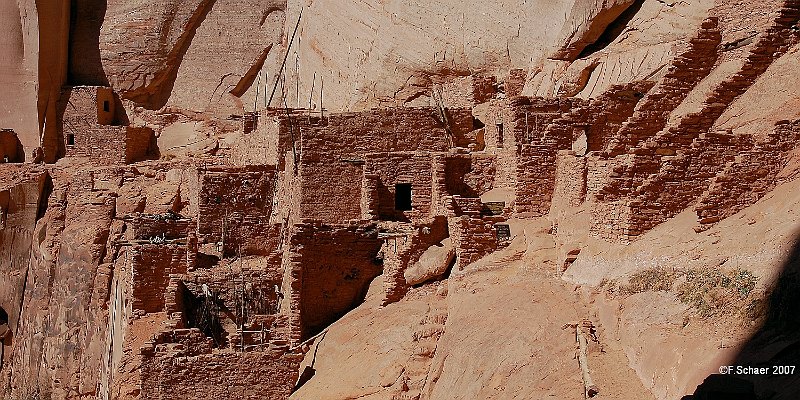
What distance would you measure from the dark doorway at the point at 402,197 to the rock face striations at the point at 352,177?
49 mm

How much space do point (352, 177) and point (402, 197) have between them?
974 mm

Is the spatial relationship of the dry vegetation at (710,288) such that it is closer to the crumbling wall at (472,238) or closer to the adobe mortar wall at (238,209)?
the crumbling wall at (472,238)

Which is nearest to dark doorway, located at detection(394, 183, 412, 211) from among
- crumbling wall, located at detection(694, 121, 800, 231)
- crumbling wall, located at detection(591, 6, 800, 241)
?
crumbling wall, located at detection(591, 6, 800, 241)

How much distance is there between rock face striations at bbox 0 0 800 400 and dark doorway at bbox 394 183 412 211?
49 millimetres

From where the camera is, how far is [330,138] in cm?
2334

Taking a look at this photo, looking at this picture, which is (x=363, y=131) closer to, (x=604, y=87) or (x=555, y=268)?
(x=604, y=87)

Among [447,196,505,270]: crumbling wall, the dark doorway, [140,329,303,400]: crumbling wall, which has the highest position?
the dark doorway

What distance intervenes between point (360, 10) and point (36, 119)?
8.79m

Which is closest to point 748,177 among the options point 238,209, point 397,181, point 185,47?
point 397,181

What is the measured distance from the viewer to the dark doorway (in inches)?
881

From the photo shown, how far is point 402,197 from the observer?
2252cm

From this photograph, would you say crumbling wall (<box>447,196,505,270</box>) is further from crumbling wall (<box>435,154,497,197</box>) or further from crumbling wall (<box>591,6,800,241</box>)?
crumbling wall (<box>435,154,497,197</box>)

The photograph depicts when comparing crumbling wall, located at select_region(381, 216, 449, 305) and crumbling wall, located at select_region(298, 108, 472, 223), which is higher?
crumbling wall, located at select_region(298, 108, 472, 223)

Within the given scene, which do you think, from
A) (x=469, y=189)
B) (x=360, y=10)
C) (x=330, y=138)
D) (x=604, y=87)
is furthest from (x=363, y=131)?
(x=360, y=10)
